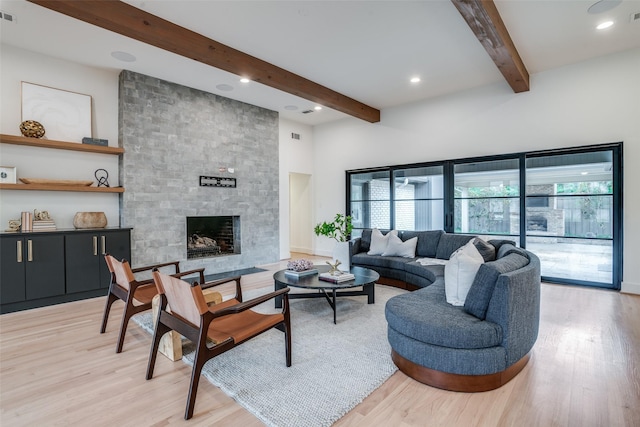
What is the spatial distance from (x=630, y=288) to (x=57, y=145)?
8.09 meters

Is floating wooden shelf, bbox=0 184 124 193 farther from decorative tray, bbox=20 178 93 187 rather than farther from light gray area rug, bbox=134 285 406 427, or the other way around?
light gray area rug, bbox=134 285 406 427

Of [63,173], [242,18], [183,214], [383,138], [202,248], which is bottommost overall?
[202,248]

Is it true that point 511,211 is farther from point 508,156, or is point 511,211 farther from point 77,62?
point 77,62

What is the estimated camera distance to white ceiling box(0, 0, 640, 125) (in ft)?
10.9

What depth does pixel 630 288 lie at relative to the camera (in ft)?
14.5

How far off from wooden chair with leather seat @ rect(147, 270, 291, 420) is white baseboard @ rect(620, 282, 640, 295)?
4.96 metres

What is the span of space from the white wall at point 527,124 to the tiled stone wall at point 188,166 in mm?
1986

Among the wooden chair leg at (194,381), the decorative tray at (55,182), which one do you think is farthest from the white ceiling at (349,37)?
the wooden chair leg at (194,381)

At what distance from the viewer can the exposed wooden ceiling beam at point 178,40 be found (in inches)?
116

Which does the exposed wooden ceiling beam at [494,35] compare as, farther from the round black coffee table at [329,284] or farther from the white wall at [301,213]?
the white wall at [301,213]

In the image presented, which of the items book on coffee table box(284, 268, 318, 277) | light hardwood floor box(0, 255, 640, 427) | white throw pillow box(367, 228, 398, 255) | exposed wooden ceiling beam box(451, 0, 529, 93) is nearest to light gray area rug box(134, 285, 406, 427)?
light hardwood floor box(0, 255, 640, 427)

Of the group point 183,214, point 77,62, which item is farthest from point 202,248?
point 77,62

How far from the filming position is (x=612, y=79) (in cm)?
448

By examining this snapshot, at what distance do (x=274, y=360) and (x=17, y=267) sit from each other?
348 cm
